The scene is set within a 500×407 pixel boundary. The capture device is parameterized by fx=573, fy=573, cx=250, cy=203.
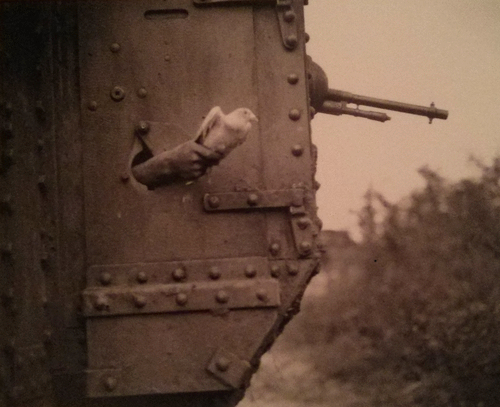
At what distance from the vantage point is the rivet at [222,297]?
1.72 metres

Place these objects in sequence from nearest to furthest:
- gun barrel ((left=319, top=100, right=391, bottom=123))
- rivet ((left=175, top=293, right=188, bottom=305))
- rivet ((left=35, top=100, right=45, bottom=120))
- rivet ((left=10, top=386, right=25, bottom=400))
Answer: rivet ((left=10, top=386, right=25, bottom=400)) → rivet ((left=175, top=293, right=188, bottom=305)) → rivet ((left=35, top=100, right=45, bottom=120)) → gun barrel ((left=319, top=100, right=391, bottom=123))

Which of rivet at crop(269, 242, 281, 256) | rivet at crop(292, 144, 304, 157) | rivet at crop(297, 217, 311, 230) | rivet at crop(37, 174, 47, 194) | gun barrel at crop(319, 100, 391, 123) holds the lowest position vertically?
rivet at crop(269, 242, 281, 256)

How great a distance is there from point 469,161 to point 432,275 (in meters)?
1.26

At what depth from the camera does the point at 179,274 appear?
1.75 meters

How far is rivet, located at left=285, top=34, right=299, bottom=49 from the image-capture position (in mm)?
1838

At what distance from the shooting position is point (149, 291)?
1.73 m

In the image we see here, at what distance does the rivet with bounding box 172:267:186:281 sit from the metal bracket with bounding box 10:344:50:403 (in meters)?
0.45

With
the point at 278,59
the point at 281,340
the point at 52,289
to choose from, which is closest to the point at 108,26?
the point at 278,59

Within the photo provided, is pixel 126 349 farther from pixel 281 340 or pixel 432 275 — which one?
pixel 281 340

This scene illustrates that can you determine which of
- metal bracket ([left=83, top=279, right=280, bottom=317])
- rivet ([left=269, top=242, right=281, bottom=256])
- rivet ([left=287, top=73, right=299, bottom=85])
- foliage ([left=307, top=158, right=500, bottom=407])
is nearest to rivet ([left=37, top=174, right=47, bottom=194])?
metal bracket ([left=83, top=279, right=280, bottom=317])

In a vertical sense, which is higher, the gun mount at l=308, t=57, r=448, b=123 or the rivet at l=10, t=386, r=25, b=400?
the gun mount at l=308, t=57, r=448, b=123

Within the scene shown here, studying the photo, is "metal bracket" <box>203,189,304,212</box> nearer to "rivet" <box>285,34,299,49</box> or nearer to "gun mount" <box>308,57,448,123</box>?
"rivet" <box>285,34,299,49</box>

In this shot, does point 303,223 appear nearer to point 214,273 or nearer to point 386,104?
point 214,273

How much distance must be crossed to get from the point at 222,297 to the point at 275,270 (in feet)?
0.61
